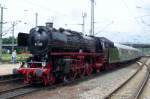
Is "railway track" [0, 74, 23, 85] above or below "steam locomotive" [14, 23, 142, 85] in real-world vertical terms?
below

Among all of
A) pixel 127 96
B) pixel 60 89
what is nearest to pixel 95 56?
pixel 60 89

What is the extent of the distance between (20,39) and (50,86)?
3.39 m

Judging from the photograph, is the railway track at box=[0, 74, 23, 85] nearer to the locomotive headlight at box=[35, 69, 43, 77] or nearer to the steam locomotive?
the steam locomotive

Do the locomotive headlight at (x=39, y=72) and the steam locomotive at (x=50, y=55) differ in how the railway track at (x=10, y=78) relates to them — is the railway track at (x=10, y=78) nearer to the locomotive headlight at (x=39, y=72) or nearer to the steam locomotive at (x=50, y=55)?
the steam locomotive at (x=50, y=55)

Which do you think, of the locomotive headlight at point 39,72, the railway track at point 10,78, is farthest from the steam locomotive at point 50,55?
the railway track at point 10,78

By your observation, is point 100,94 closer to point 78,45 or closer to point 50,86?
point 50,86

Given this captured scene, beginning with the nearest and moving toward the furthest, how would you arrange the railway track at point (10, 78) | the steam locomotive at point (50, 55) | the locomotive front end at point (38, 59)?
1. the locomotive front end at point (38, 59)
2. the steam locomotive at point (50, 55)
3. the railway track at point (10, 78)

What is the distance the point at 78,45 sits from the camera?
24562 mm

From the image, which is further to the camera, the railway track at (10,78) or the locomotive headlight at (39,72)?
the railway track at (10,78)

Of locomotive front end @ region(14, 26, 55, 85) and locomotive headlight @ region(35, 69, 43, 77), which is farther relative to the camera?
locomotive front end @ region(14, 26, 55, 85)

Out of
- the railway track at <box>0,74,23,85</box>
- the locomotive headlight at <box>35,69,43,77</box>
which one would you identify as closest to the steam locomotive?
the locomotive headlight at <box>35,69,43,77</box>

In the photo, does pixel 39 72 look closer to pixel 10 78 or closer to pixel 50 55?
pixel 50 55

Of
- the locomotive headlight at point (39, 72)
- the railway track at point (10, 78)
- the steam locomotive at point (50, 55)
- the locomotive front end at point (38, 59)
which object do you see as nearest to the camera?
the locomotive headlight at point (39, 72)

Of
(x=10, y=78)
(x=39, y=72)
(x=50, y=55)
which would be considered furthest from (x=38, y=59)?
(x=10, y=78)
